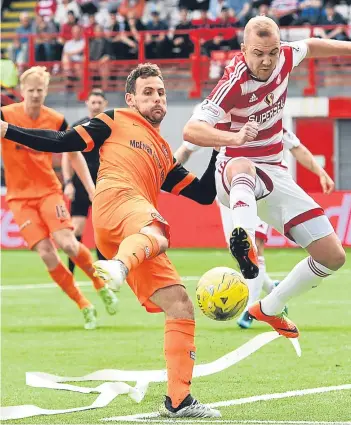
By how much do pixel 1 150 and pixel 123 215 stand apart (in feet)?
17.1

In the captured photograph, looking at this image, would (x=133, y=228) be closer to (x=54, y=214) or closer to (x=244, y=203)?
(x=244, y=203)

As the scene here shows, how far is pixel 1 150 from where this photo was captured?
12.1m

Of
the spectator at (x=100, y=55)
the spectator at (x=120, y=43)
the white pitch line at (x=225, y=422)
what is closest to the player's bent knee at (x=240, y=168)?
the white pitch line at (x=225, y=422)

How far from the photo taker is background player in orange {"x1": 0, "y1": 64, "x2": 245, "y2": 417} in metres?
7.02

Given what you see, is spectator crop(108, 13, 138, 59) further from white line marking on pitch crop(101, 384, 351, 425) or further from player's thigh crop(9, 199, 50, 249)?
white line marking on pitch crop(101, 384, 351, 425)

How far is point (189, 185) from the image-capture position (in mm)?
7871

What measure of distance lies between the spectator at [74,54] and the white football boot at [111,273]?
849 inches

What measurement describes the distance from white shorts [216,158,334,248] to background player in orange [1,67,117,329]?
3.22 meters

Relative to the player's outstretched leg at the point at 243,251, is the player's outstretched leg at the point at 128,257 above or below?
above

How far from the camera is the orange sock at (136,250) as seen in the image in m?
6.69

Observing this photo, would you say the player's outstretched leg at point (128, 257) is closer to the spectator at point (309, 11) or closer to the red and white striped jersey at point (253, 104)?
the red and white striped jersey at point (253, 104)

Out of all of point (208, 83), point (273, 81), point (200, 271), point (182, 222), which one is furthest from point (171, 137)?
point (273, 81)

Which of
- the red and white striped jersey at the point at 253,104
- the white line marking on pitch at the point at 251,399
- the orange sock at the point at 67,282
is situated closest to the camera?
the white line marking on pitch at the point at 251,399

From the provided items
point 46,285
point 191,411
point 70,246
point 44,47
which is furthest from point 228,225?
point 44,47
